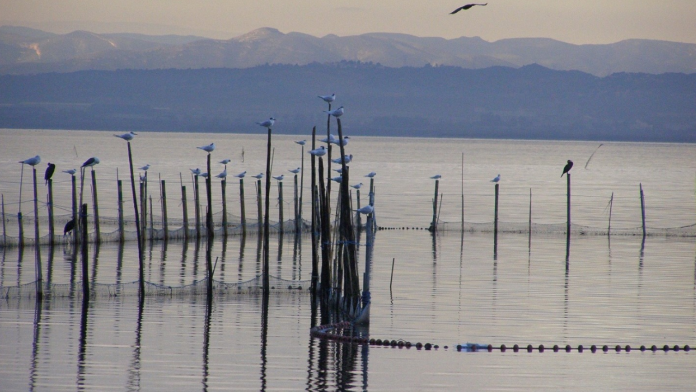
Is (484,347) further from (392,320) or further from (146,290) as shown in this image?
(146,290)

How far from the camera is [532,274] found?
101ft

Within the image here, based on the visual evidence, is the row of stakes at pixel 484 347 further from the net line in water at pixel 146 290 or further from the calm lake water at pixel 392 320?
the net line in water at pixel 146 290

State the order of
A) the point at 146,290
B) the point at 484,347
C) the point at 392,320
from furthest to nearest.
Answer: the point at 146,290, the point at 392,320, the point at 484,347

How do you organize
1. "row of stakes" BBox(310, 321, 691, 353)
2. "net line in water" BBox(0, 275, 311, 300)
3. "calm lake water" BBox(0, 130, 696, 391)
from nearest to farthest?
"calm lake water" BBox(0, 130, 696, 391) → "row of stakes" BBox(310, 321, 691, 353) → "net line in water" BBox(0, 275, 311, 300)

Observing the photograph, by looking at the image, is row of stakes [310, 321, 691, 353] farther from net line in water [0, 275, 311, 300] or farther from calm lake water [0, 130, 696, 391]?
net line in water [0, 275, 311, 300]

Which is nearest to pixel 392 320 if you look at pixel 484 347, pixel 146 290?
pixel 484 347

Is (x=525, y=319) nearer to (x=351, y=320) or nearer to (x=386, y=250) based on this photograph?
(x=351, y=320)

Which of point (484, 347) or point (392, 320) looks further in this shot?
point (392, 320)

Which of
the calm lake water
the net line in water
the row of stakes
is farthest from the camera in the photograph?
the net line in water

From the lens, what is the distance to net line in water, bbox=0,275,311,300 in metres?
23.8

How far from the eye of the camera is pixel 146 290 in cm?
2470

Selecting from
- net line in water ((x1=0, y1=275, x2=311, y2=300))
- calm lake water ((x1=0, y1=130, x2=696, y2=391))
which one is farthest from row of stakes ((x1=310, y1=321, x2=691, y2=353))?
net line in water ((x1=0, y1=275, x2=311, y2=300))

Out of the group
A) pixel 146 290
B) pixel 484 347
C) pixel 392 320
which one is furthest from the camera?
pixel 146 290

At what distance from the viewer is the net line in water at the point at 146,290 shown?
23.8m
